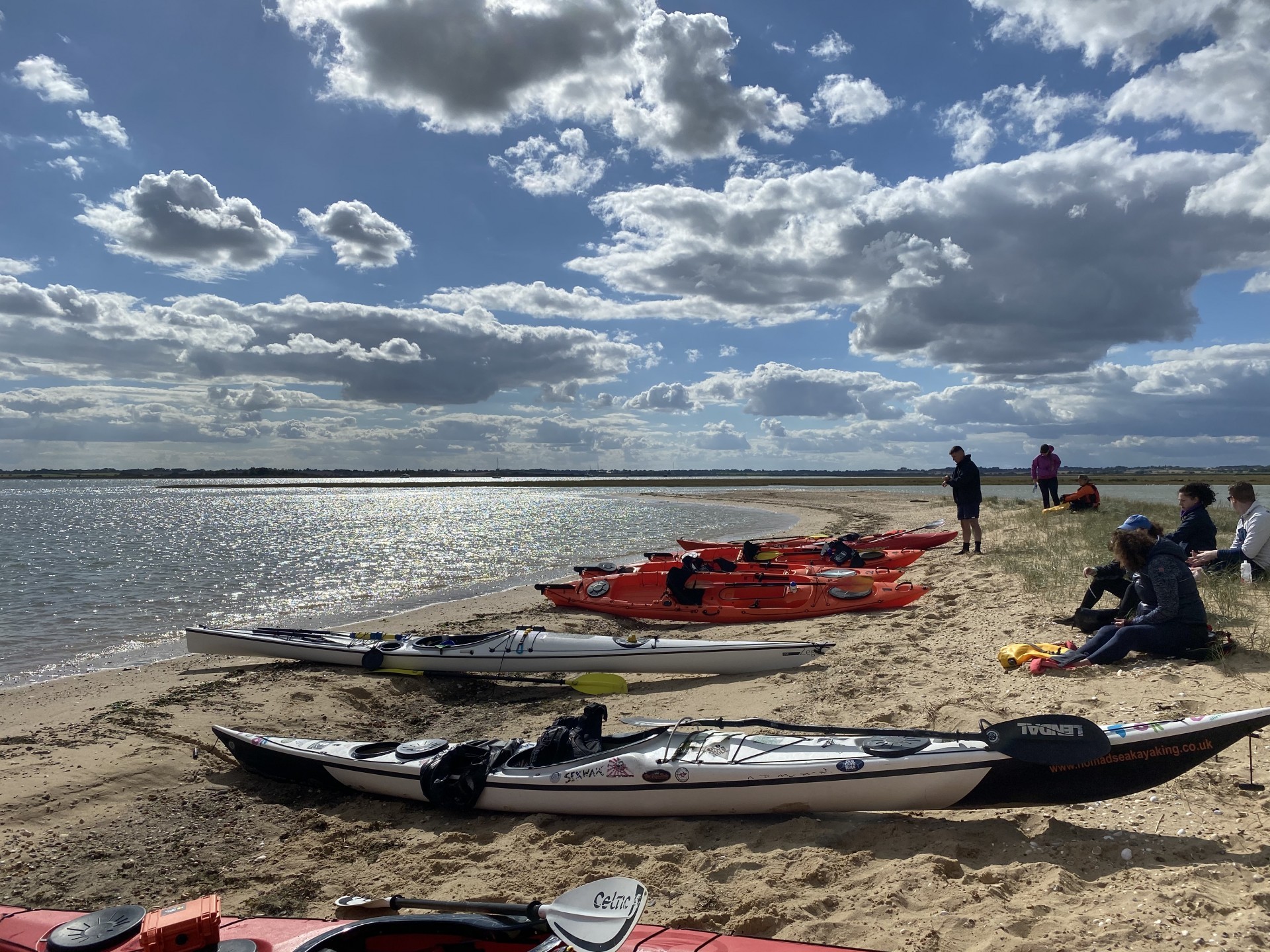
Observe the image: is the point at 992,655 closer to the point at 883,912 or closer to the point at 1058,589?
the point at 1058,589

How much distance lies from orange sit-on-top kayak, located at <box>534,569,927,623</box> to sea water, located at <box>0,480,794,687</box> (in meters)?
3.85

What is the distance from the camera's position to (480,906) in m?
2.86

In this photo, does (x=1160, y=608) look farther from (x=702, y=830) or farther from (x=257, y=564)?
(x=257, y=564)

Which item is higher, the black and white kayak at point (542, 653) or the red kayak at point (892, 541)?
the red kayak at point (892, 541)

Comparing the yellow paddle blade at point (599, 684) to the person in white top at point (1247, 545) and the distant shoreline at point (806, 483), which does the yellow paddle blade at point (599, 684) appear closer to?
the person in white top at point (1247, 545)

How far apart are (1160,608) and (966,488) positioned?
7.48 metres

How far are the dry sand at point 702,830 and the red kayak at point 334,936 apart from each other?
2.29 feet

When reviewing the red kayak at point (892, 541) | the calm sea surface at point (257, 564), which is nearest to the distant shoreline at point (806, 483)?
the calm sea surface at point (257, 564)

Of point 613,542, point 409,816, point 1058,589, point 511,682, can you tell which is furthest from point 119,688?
point 613,542

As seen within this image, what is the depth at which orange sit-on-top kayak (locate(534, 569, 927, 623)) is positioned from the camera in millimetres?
10211

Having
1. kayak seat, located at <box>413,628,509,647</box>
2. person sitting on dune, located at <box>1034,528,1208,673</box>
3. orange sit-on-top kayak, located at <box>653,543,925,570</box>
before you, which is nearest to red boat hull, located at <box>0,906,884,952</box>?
person sitting on dune, located at <box>1034,528,1208,673</box>

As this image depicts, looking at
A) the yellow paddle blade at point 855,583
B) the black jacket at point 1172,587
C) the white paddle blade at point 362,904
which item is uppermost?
the black jacket at point 1172,587

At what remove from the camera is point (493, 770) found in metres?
4.71

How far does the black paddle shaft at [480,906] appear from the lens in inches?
106
